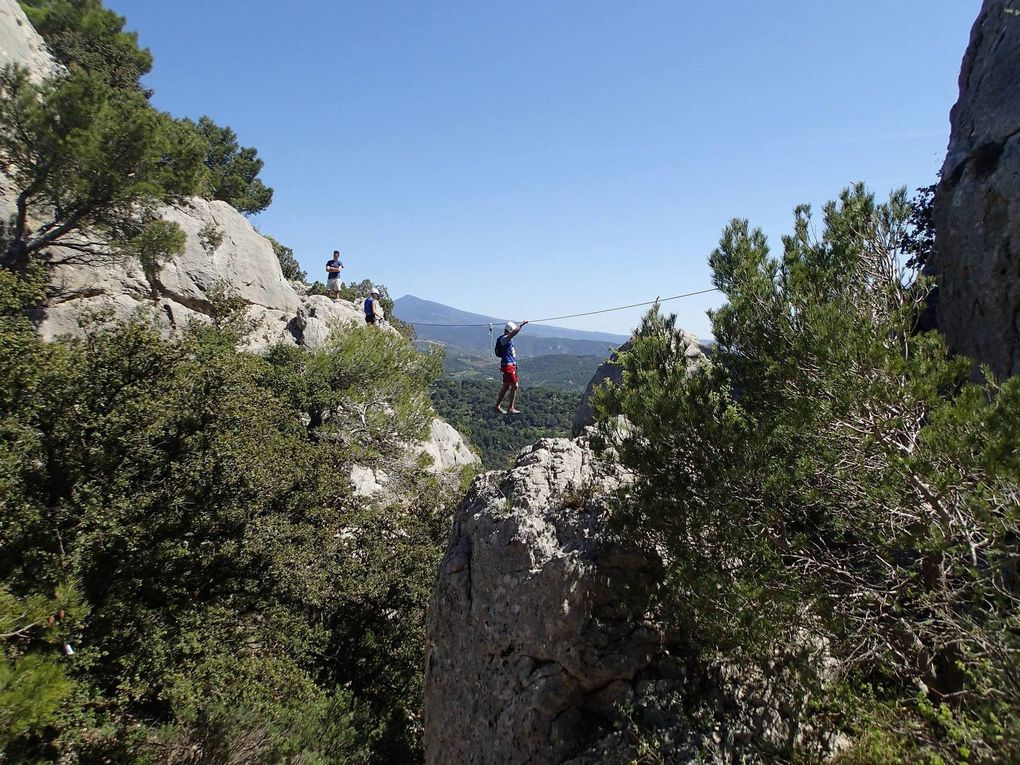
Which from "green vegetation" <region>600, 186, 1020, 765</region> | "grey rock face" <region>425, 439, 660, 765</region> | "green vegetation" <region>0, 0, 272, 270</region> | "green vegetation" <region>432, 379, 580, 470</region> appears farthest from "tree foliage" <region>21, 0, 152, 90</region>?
"green vegetation" <region>432, 379, 580, 470</region>

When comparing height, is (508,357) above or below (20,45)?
below

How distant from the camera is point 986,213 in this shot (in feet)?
28.7

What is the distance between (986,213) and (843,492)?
663 centimetres

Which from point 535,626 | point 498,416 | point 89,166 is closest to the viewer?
point 535,626

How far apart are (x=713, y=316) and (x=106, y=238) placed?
20.3 m

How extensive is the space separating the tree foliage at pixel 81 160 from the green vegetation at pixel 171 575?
696 centimetres

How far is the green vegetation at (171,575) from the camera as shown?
8.09m

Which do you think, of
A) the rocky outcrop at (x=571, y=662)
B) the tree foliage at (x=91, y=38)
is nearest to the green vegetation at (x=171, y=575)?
the rocky outcrop at (x=571, y=662)

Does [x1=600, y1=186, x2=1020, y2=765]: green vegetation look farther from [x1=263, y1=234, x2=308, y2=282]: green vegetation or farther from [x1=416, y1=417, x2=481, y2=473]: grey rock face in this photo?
[x1=263, y1=234, x2=308, y2=282]: green vegetation

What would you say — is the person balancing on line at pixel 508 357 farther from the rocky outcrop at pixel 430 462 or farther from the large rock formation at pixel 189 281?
the large rock formation at pixel 189 281

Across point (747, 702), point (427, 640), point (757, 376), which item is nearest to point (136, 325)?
point (427, 640)

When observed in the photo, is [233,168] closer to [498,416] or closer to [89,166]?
[89,166]

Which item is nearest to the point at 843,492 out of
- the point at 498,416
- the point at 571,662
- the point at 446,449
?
the point at 571,662

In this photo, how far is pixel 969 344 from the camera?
8.97 meters
